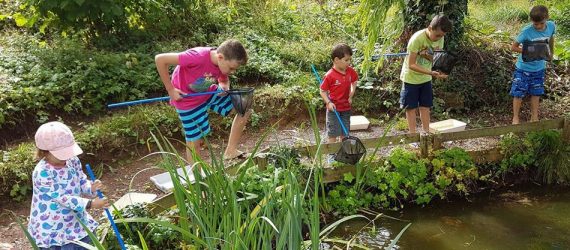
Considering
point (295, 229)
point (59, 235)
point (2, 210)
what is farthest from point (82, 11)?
point (295, 229)

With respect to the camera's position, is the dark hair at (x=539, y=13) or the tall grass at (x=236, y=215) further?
the dark hair at (x=539, y=13)

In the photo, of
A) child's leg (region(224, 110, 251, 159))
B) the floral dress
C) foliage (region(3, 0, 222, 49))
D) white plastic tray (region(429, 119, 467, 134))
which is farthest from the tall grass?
foliage (region(3, 0, 222, 49))

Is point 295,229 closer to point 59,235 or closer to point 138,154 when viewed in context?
point 59,235

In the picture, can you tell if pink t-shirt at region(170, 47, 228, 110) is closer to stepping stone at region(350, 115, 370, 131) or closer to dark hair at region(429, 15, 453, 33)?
dark hair at region(429, 15, 453, 33)

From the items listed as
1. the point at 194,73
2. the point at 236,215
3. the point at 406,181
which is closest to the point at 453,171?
the point at 406,181

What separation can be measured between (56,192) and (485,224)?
341 centimetres

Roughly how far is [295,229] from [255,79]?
15.8ft

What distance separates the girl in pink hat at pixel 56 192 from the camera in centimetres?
261

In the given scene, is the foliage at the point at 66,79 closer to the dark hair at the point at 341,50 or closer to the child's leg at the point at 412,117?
the dark hair at the point at 341,50

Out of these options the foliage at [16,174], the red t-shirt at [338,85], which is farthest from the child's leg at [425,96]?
the foliage at [16,174]

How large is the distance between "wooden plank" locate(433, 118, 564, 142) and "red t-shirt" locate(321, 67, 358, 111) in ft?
3.16

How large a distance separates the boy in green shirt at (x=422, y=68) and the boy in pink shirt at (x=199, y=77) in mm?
1631

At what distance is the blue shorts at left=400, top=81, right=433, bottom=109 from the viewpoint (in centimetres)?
464

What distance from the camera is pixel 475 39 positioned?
22.5ft
